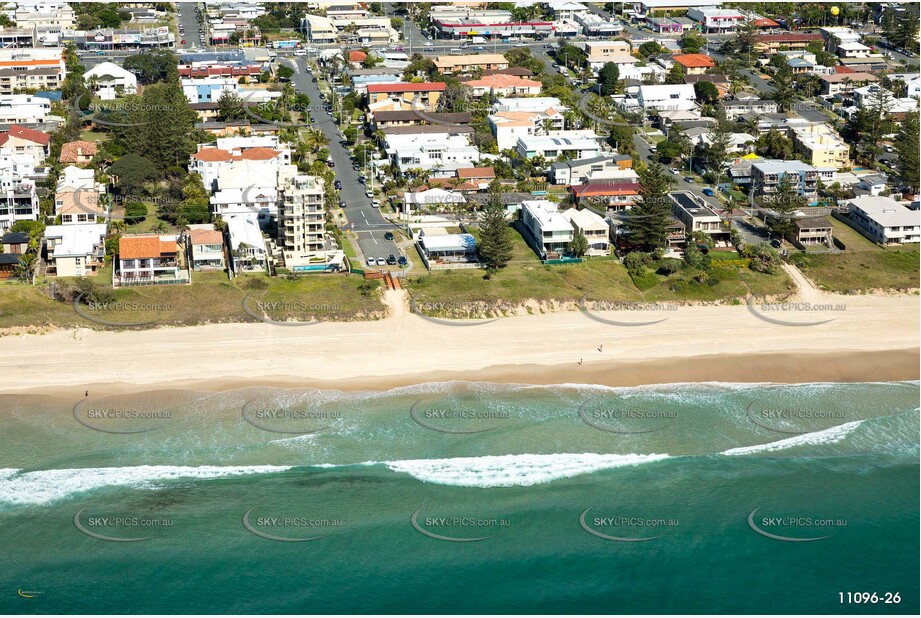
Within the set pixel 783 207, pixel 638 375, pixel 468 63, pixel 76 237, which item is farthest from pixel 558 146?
pixel 76 237

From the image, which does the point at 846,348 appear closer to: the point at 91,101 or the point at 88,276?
the point at 88,276

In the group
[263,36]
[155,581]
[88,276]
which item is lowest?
[155,581]

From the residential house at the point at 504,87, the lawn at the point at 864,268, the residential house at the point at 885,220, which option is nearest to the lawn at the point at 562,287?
the lawn at the point at 864,268

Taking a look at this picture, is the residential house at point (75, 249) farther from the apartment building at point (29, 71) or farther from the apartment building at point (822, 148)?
the apartment building at point (822, 148)

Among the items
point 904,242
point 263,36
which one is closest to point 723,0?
point 263,36

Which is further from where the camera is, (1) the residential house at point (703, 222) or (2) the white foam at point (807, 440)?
(1) the residential house at point (703, 222)

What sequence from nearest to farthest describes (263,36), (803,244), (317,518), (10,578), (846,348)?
(10,578), (317,518), (846,348), (803,244), (263,36)

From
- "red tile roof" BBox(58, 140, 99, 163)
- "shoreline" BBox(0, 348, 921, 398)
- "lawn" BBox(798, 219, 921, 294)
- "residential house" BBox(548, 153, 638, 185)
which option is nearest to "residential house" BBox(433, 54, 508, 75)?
"residential house" BBox(548, 153, 638, 185)
